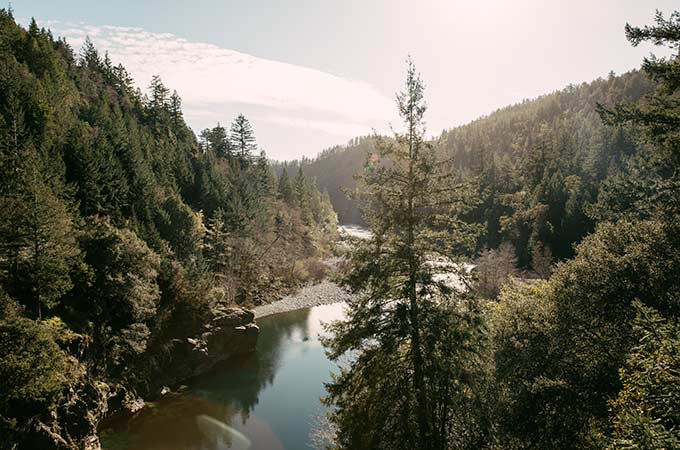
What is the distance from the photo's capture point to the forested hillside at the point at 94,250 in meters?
18.2

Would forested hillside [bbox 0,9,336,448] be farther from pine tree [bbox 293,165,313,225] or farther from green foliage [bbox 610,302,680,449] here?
green foliage [bbox 610,302,680,449]

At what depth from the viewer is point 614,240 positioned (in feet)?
53.9

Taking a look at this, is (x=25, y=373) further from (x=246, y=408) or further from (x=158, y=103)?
(x=158, y=103)

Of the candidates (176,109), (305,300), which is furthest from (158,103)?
(305,300)

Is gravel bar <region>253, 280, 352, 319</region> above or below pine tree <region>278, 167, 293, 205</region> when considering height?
below

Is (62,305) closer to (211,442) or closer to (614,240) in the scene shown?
(211,442)

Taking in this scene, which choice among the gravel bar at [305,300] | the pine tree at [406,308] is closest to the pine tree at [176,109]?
the gravel bar at [305,300]

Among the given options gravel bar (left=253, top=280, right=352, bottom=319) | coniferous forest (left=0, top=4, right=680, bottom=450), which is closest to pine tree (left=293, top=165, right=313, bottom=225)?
gravel bar (left=253, top=280, right=352, bottom=319)

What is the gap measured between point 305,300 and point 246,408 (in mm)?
26210

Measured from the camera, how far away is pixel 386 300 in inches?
464

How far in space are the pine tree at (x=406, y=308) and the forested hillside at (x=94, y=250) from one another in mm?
14203

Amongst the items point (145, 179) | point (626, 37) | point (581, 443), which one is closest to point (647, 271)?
point (581, 443)

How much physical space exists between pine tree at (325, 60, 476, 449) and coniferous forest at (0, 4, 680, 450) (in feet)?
0.19

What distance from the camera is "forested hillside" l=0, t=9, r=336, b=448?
18.2m
